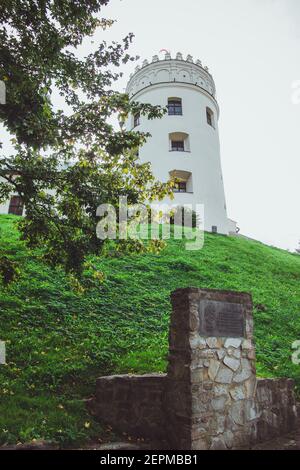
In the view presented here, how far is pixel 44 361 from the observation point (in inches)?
258

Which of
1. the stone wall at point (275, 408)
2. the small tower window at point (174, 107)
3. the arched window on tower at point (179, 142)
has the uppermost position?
the small tower window at point (174, 107)

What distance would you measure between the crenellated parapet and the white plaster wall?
A: 0.68 m

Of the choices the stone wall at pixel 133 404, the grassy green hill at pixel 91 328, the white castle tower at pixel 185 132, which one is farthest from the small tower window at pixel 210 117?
the stone wall at pixel 133 404

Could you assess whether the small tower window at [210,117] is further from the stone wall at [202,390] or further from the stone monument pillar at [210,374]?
the stone monument pillar at [210,374]

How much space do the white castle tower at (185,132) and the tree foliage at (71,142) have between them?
17028 mm

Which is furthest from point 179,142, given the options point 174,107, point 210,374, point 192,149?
point 210,374

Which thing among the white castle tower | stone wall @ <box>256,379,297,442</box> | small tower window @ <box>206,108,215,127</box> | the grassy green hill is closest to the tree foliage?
the grassy green hill

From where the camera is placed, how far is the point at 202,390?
15.6ft

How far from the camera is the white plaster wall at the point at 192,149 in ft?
81.0

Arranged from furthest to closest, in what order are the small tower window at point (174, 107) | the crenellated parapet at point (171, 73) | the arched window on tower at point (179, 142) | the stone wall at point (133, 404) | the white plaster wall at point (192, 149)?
the crenellated parapet at point (171, 73), the small tower window at point (174, 107), the arched window on tower at point (179, 142), the white plaster wall at point (192, 149), the stone wall at point (133, 404)

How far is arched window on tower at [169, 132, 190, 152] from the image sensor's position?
25852 mm

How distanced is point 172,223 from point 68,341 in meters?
14.3

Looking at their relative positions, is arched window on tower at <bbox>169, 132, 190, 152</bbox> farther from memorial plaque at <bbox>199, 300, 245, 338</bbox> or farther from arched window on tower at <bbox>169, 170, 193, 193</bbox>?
memorial plaque at <bbox>199, 300, 245, 338</bbox>

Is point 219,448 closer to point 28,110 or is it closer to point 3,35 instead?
point 28,110
